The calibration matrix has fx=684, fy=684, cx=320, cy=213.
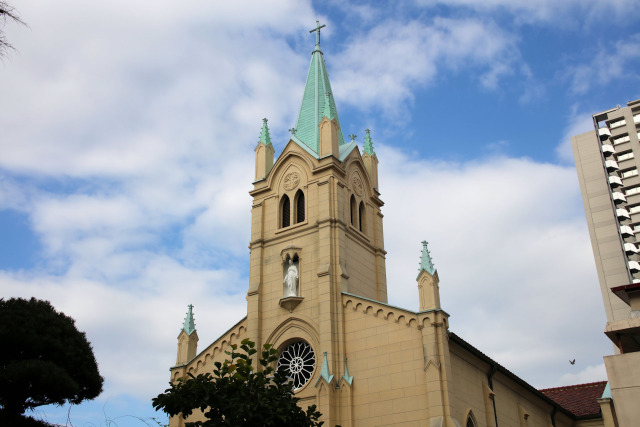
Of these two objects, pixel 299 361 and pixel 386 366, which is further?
pixel 299 361

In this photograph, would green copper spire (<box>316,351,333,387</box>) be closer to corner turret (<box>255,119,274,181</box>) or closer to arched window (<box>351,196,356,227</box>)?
arched window (<box>351,196,356,227</box>)

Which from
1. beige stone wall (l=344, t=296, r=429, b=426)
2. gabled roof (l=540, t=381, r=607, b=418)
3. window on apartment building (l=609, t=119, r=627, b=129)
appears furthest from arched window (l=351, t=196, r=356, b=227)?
window on apartment building (l=609, t=119, r=627, b=129)

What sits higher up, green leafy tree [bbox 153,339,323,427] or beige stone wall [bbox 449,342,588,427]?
beige stone wall [bbox 449,342,588,427]

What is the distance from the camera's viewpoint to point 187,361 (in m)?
36.2

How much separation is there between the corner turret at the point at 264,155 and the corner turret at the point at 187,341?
8.93 meters

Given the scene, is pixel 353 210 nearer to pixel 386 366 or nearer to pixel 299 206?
pixel 299 206

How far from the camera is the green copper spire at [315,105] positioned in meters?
39.3

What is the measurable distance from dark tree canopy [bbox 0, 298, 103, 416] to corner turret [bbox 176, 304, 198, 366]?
39.4 feet

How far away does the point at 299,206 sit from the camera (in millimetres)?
37625

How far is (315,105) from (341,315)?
557 inches

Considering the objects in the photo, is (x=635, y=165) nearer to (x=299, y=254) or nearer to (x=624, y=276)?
(x=624, y=276)

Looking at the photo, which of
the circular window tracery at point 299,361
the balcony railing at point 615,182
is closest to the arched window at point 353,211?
the circular window tracery at point 299,361

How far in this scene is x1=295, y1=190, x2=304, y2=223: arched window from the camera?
3716 centimetres

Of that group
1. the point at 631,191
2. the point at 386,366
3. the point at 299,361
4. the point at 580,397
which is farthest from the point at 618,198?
the point at 386,366
